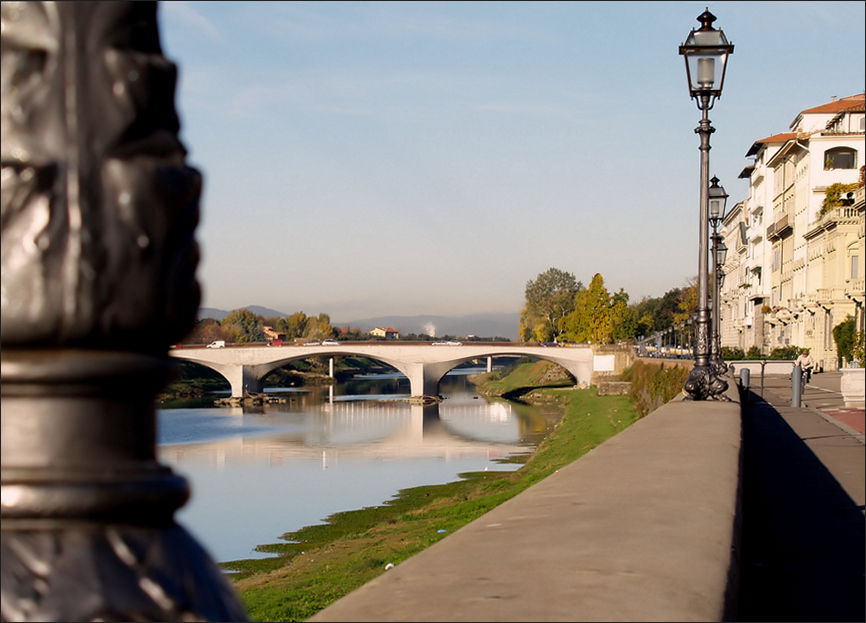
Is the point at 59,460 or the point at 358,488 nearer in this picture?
the point at 59,460

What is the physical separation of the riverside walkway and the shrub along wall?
16.2 meters

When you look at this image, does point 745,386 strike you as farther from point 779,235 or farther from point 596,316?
point 596,316

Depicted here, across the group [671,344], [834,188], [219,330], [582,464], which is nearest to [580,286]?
[671,344]

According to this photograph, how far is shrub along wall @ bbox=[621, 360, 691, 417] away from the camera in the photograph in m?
27.5

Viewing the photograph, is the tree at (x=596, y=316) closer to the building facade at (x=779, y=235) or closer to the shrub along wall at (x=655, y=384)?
the building facade at (x=779, y=235)

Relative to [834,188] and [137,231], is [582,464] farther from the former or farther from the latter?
[834,188]

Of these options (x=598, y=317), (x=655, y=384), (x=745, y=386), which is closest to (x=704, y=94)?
(x=745, y=386)

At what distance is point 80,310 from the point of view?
1150mm

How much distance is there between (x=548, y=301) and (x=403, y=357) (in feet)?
181

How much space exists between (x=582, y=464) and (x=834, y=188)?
42862mm

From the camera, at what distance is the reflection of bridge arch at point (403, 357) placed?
244 ft

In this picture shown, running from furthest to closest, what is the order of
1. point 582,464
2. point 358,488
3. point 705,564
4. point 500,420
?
point 500,420, point 358,488, point 582,464, point 705,564

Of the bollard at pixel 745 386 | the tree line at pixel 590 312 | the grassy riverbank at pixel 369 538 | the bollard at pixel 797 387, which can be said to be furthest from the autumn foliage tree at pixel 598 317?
the bollard at pixel 797 387

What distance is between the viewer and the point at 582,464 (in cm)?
509
